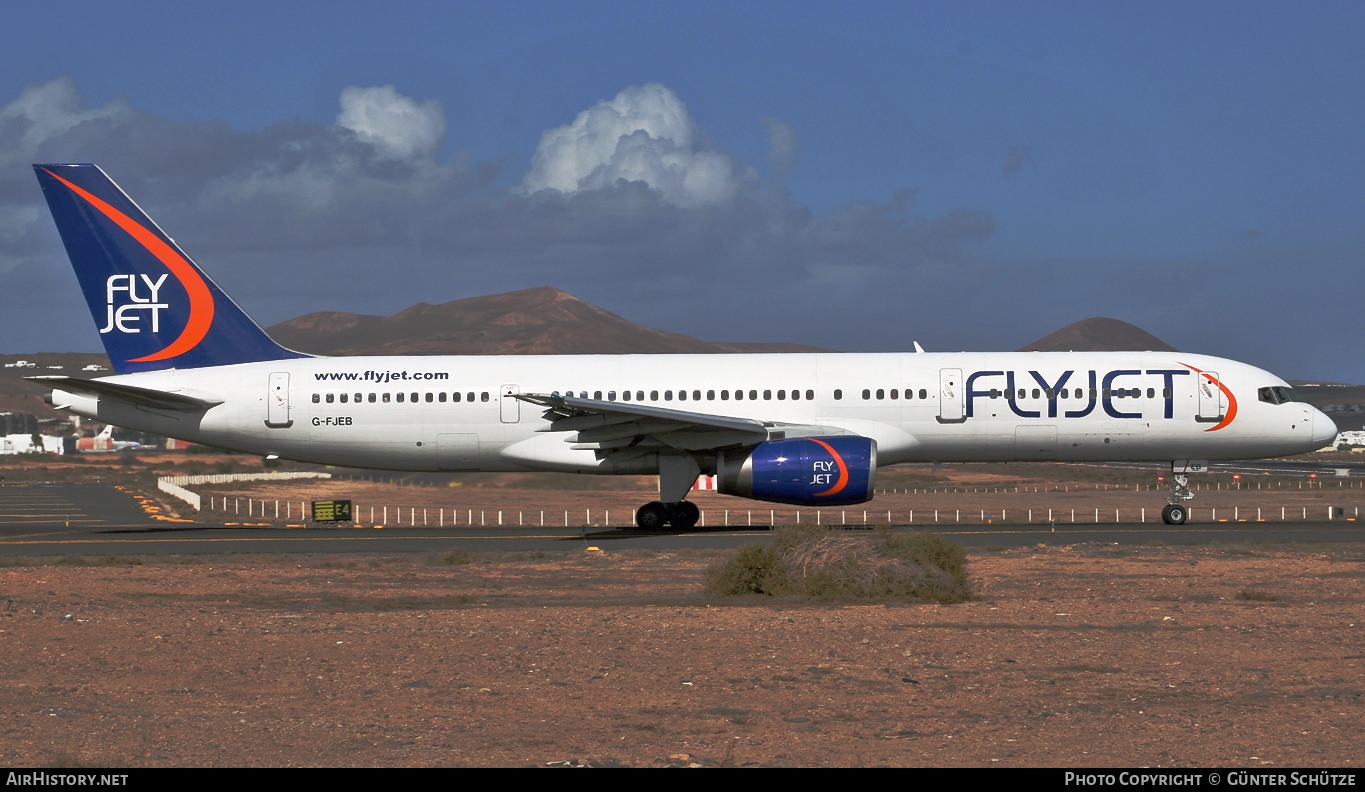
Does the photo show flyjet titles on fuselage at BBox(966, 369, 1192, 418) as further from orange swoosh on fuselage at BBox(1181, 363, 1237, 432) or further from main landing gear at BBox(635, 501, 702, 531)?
main landing gear at BBox(635, 501, 702, 531)

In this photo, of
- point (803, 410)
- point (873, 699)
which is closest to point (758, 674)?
point (873, 699)

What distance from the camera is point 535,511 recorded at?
1741 inches

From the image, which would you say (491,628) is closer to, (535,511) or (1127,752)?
(1127,752)

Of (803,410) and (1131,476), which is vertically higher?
(803,410)

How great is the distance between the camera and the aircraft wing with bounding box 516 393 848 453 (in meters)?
25.8

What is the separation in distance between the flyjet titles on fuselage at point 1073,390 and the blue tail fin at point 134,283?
1756 cm

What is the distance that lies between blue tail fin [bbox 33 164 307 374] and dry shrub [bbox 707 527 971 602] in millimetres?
17617

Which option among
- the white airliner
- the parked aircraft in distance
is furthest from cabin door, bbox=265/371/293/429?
the parked aircraft in distance

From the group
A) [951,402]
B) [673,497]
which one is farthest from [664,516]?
[951,402]

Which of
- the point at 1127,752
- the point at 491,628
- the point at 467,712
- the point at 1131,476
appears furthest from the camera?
the point at 1131,476

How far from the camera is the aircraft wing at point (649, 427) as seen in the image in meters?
25.8

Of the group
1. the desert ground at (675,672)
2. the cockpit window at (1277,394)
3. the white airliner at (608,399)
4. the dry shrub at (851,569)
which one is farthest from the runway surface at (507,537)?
the dry shrub at (851,569)
